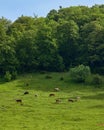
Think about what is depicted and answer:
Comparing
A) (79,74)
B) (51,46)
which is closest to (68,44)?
→ (51,46)

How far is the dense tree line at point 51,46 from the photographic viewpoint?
99.1 meters

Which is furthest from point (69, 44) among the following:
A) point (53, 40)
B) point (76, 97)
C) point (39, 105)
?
point (39, 105)

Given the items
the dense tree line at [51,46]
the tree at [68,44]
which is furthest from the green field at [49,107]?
the tree at [68,44]

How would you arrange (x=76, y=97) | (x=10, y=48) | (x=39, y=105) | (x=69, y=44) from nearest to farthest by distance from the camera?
(x=39, y=105), (x=76, y=97), (x=10, y=48), (x=69, y=44)

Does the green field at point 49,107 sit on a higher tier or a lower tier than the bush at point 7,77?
lower

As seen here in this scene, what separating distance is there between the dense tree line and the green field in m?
9.33

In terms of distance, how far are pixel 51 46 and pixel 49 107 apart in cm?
4796

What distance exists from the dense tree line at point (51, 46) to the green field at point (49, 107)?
9.33m

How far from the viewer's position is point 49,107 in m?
56.9

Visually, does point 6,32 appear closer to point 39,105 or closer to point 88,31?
point 88,31

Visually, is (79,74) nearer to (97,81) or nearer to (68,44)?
(97,81)

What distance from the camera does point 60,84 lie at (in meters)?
83.5

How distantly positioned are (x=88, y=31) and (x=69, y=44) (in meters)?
5.96

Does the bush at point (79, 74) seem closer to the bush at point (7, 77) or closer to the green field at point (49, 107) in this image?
the green field at point (49, 107)
